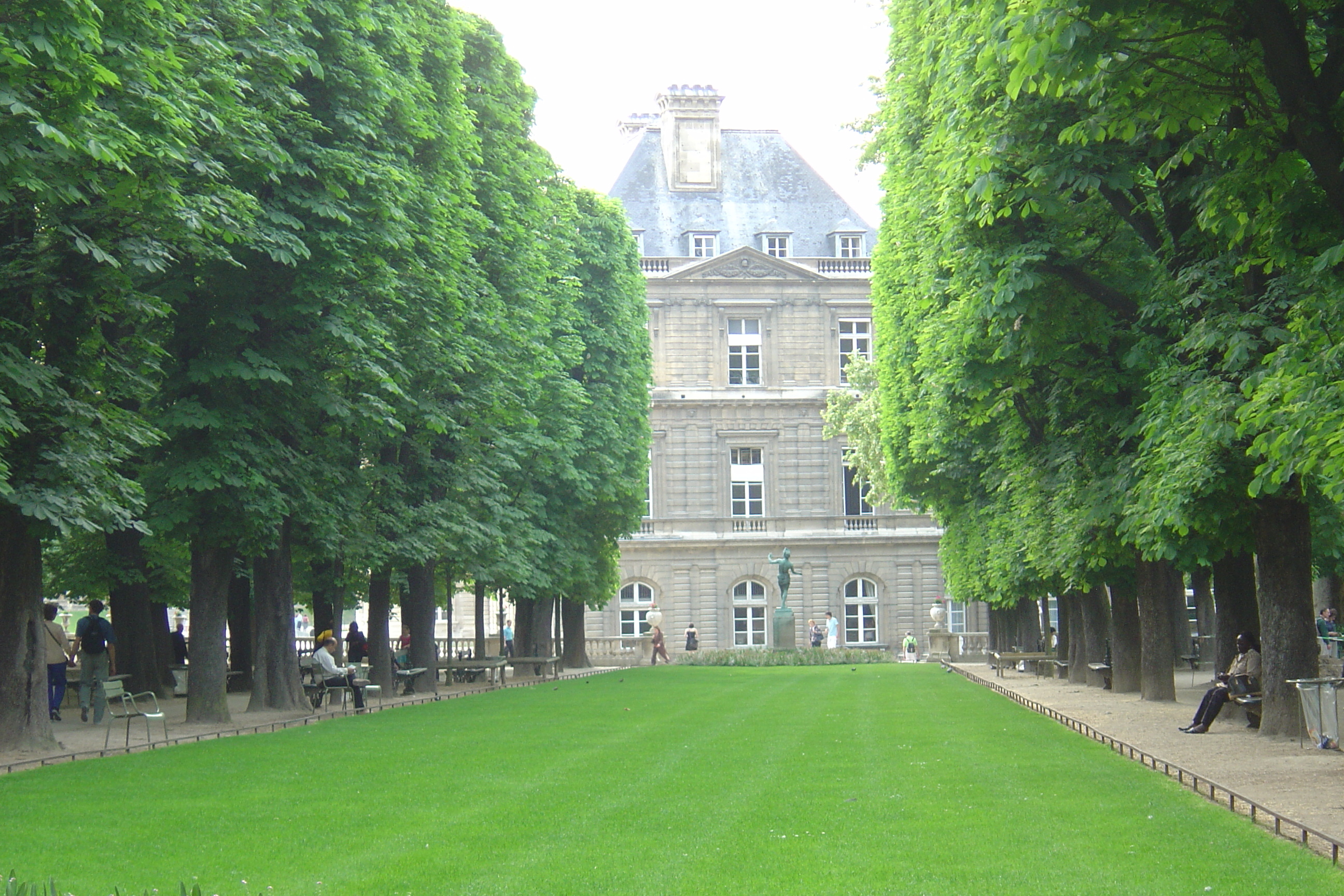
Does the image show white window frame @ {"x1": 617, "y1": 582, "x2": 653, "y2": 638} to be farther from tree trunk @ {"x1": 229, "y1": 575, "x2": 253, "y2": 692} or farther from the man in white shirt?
the man in white shirt

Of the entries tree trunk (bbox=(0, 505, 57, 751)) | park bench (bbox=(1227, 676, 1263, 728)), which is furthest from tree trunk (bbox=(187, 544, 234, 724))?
park bench (bbox=(1227, 676, 1263, 728))

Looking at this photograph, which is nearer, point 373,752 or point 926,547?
point 373,752

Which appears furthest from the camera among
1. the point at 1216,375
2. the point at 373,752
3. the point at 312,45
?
the point at 312,45

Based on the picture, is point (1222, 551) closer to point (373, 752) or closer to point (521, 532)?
point (373, 752)

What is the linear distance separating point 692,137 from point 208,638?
46.8 meters

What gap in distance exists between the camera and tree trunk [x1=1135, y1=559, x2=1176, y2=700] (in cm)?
2220

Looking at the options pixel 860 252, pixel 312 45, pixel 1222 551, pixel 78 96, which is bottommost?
pixel 1222 551

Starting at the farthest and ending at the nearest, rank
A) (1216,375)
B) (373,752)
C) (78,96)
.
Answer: (373,752) < (1216,375) < (78,96)

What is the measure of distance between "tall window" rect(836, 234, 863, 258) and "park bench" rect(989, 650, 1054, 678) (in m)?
26.7

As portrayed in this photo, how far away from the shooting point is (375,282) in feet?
69.3

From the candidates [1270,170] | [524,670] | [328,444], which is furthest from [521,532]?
[1270,170]

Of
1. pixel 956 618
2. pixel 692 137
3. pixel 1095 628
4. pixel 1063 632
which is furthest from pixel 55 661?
pixel 692 137

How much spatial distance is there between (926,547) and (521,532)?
2948cm

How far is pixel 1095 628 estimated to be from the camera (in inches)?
1200
